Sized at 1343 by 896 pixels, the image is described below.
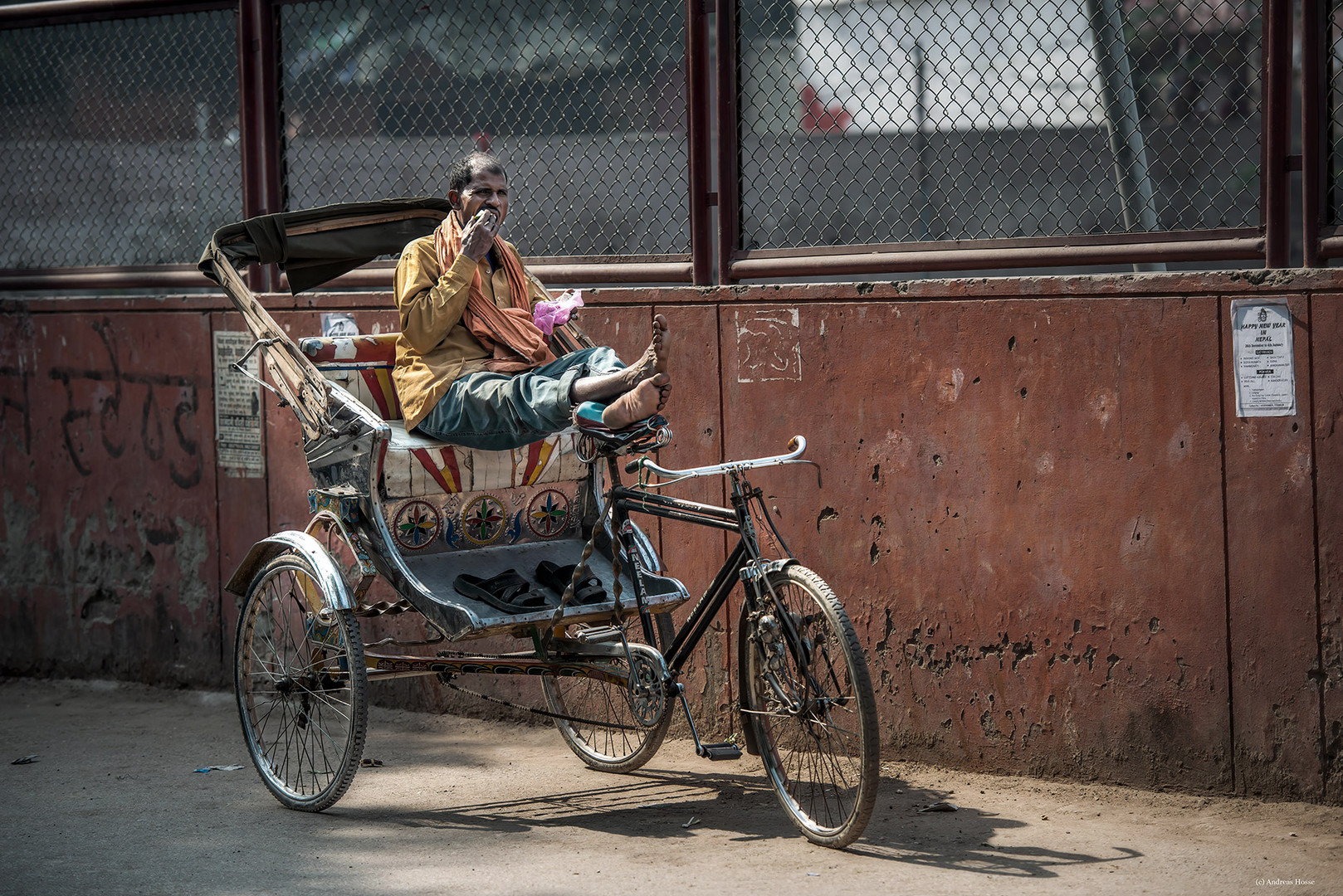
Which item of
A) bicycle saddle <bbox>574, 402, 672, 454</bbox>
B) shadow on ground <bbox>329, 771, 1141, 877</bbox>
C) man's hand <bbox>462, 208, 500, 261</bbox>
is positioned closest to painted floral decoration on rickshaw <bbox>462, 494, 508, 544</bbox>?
bicycle saddle <bbox>574, 402, 672, 454</bbox>

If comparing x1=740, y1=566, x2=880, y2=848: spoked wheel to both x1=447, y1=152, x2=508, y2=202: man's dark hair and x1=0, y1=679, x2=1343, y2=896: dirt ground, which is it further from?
x1=447, y1=152, x2=508, y2=202: man's dark hair

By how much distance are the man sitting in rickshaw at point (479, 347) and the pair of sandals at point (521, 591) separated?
445mm

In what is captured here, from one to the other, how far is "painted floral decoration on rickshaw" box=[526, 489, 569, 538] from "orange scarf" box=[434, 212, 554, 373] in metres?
0.46

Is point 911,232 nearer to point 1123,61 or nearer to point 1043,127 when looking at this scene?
point 1043,127

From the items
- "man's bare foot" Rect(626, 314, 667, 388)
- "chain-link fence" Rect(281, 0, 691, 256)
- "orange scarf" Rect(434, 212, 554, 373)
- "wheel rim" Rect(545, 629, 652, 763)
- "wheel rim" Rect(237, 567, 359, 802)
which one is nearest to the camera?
"man's bare foot" Rect(626, 314, 667, 388)

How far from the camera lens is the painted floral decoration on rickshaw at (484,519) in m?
5.10

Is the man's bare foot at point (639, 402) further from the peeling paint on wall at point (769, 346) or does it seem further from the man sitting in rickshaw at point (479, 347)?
the peeling paint on wall at point (769, 346)

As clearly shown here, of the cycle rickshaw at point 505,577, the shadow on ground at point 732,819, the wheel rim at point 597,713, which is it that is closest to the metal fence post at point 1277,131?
the cycle rickshaw at point 505,577

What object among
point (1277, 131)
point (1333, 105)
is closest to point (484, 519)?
point (1277, 131)

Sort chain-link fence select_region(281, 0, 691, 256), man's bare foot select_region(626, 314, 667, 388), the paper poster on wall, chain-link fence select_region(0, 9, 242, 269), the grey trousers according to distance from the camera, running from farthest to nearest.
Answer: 1. chain-link fence select_region(0, 9, 242, 269)
2. the paper poster on wall
3. chain-link fence select_region(281, 0, 691, 256)
4. the grey trousers
5. man's bare foot select_region(626, 314, 667, 388)

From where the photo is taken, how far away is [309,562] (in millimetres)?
4996

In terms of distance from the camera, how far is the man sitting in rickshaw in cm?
472

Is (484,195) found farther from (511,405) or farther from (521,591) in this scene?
(521,591)

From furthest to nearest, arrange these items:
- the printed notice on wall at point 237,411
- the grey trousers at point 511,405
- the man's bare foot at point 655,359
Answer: the printed notice on wall at point 237,411, the grey trousers at point 511,405, the man's bare foot at point 655,359
